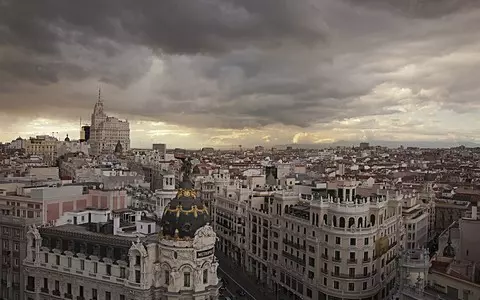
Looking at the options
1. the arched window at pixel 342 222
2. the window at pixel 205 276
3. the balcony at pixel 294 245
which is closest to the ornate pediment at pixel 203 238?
the window at pixel 205 276

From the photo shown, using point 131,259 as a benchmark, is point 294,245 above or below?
below

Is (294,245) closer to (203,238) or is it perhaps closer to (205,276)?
(205,276)

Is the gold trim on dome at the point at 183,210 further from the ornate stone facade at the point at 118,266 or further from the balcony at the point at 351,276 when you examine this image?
the balcony at the point at 351,276

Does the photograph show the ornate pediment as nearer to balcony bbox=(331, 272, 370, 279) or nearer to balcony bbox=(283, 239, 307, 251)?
balcony bbox=(331, 272, 370, 279)

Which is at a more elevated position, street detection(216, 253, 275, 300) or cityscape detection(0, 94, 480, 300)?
cityscape detection(0, 94, 480, 300)

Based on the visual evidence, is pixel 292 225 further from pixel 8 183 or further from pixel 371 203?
pixel 8 183

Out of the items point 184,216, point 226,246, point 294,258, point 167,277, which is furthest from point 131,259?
point 226,246

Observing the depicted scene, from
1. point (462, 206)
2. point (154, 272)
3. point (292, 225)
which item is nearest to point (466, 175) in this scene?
point (462, 206)

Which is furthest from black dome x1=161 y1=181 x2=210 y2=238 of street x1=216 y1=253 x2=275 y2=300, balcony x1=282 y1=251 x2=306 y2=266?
street x1=216 y1=253 x2=275 y2=300
